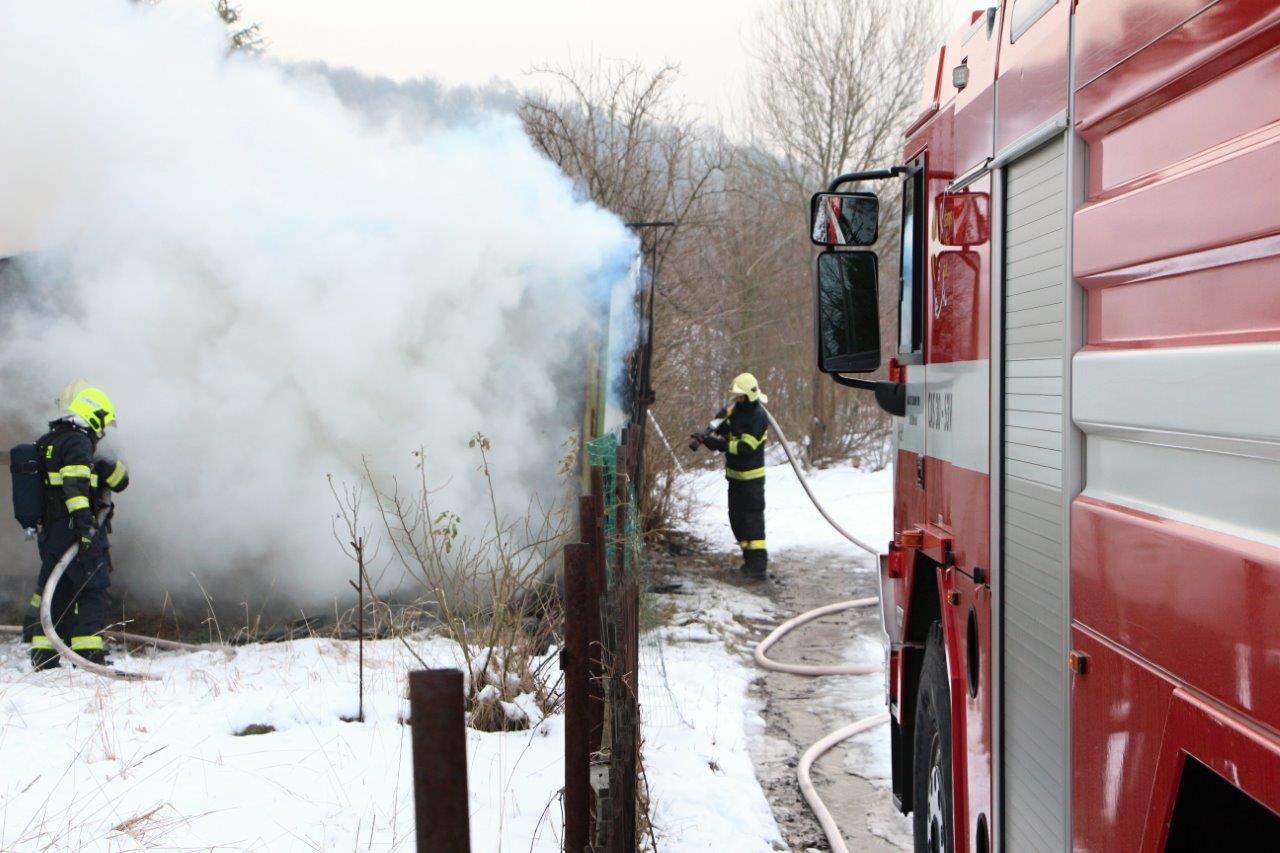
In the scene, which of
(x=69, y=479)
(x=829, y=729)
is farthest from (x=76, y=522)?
(x=829, y=729)

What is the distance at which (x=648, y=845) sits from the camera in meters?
4.11

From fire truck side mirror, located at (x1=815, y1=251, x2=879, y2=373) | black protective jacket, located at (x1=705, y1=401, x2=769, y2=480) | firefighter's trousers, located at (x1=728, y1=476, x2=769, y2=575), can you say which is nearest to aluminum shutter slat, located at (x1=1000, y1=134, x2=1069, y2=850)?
fire truck side mirror, located at (x1=815, y1=251, x2=879, y2=373)

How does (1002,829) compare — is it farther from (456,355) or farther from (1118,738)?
(456,355)

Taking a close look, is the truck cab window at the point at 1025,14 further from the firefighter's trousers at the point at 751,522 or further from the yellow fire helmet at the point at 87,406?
the firefighter's trousers at the point at 751,522

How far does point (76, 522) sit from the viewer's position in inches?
269

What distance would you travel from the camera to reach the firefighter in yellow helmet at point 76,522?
6.84 m

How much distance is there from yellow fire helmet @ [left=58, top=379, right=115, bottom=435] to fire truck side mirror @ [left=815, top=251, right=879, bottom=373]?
204 inches

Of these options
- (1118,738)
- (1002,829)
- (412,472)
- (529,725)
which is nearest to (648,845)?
(529,725)

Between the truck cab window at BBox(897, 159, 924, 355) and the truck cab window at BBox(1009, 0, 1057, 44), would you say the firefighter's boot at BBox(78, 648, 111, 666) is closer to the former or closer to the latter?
the truck cab window at BBox(897, 159, 924, 355)

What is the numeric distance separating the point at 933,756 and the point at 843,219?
5.69 ft

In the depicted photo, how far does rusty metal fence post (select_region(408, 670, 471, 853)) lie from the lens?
47.1 inches

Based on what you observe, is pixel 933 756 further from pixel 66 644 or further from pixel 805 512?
pixel 805 512

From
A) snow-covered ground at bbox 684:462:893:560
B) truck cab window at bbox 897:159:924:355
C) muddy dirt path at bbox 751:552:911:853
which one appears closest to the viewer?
truck cab window at bbox 897:159:924:355

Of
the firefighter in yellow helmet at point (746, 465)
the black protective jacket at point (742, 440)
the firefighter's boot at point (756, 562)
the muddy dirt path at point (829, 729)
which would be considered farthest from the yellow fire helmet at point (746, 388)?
the muddy dirt path at point (829, 729)
